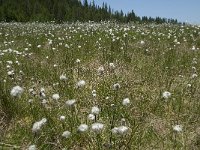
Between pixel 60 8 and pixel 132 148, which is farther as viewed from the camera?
pixel 60 8

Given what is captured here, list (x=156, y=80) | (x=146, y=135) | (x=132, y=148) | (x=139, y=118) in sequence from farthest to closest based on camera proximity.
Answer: (x=156, y=80) → (x=139, y=118) → (x=146, y=135) → (x=132, y=148)

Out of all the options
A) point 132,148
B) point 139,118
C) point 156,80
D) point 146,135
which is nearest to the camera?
point 132,148

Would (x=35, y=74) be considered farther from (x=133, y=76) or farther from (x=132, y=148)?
(x=132, y=148)

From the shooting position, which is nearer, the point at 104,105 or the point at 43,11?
Answer: the point at 104,105

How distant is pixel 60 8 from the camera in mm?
96062

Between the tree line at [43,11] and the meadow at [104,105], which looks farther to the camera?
the tree line at [43,11]

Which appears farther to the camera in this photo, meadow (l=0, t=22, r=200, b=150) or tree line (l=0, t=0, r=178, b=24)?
tree line (l=0, t=0, r=178, b=24)

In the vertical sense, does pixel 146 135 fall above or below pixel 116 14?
above

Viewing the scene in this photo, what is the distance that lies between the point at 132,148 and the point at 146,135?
18.0 inches

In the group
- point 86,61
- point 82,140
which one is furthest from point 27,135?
point 86,61

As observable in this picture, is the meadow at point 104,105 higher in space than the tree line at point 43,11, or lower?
higher

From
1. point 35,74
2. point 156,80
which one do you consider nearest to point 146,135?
point 156,80

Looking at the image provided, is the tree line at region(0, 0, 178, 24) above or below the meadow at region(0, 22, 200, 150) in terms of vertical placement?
below

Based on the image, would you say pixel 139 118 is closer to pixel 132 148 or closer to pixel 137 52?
pixel 132 148
